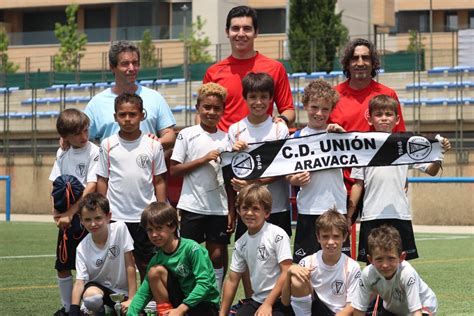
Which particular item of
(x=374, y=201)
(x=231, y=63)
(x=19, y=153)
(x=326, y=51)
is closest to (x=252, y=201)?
(x=374, y=201)

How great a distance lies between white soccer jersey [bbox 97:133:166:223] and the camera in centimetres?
831

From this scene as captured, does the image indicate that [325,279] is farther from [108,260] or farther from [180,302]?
[108,260]

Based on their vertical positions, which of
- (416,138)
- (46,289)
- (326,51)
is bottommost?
(46,289)

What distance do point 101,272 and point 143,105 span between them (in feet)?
4.60

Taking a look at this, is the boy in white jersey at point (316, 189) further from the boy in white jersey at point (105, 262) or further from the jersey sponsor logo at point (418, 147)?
the boy in white jersey at point (105, 262)

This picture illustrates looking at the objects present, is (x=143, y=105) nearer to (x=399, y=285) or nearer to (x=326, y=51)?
(x=399, y=285)

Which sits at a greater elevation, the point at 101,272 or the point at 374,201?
the point at 374,201

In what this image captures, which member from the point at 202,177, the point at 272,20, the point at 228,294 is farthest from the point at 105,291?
the point at 272,20

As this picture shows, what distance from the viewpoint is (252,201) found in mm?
7598

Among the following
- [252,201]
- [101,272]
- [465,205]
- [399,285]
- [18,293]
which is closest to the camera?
[399,285]

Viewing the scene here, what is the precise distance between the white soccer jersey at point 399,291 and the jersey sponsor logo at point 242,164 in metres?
1.38

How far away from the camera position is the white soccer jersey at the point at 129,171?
8.31 meters

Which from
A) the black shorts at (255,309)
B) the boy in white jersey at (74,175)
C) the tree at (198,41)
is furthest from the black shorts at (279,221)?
the tree at (198,41)

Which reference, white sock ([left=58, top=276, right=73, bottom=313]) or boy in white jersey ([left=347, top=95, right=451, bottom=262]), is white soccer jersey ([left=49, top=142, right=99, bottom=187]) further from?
boy in white jersey ([left=347, top=95, right=451, bottom=262])
